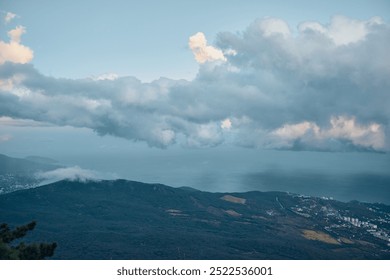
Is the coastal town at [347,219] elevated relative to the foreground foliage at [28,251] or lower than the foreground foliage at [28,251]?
lower

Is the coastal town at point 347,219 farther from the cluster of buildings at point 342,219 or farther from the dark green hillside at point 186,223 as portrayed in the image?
the dark green hillside at point 186,223

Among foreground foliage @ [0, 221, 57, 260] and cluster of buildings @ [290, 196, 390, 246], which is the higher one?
foreground foliage @ [0, 221, 57, 260]

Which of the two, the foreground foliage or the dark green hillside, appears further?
the dark green hillside

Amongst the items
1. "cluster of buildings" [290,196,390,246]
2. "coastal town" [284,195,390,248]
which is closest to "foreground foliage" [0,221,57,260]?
"coastal town" [284,195,390,248]

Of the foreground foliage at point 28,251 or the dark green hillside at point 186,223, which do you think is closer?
the foreground foliage at point 28,251

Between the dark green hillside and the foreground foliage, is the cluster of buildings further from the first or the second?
the foreground foliage

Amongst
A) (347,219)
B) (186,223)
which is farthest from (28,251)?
(347,219)

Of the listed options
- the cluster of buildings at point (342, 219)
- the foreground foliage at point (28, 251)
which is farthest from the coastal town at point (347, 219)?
the foreground foliage at point (28, 251)

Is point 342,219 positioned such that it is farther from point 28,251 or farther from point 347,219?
point 28,251
